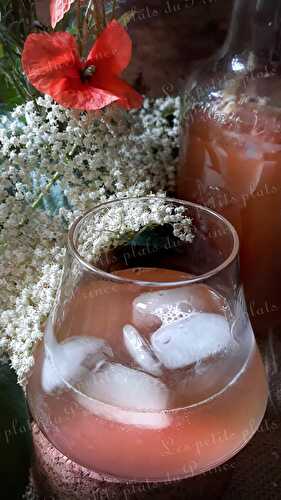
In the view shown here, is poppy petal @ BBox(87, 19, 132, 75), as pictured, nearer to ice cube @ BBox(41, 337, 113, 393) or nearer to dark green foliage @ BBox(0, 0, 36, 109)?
dark green foliage @ BBox(0, 0, 36, 109)

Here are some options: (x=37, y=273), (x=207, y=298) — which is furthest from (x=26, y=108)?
(x=207, y=298)

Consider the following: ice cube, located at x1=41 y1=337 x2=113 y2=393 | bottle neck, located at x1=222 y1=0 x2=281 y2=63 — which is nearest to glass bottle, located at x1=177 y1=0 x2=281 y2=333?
bottle neck, located at x1=222 y1=0 x2=281 y2=63

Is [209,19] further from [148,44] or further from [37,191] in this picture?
[37,191]

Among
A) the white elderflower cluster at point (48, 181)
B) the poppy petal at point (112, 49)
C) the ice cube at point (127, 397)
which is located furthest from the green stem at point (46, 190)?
the ice cube at point (127, 397)

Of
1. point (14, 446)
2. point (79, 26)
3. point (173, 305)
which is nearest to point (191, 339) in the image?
point (173, 305)

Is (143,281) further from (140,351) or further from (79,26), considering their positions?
(79,26)

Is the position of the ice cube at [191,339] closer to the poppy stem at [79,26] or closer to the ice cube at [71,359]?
the ice cube at [71,359]
